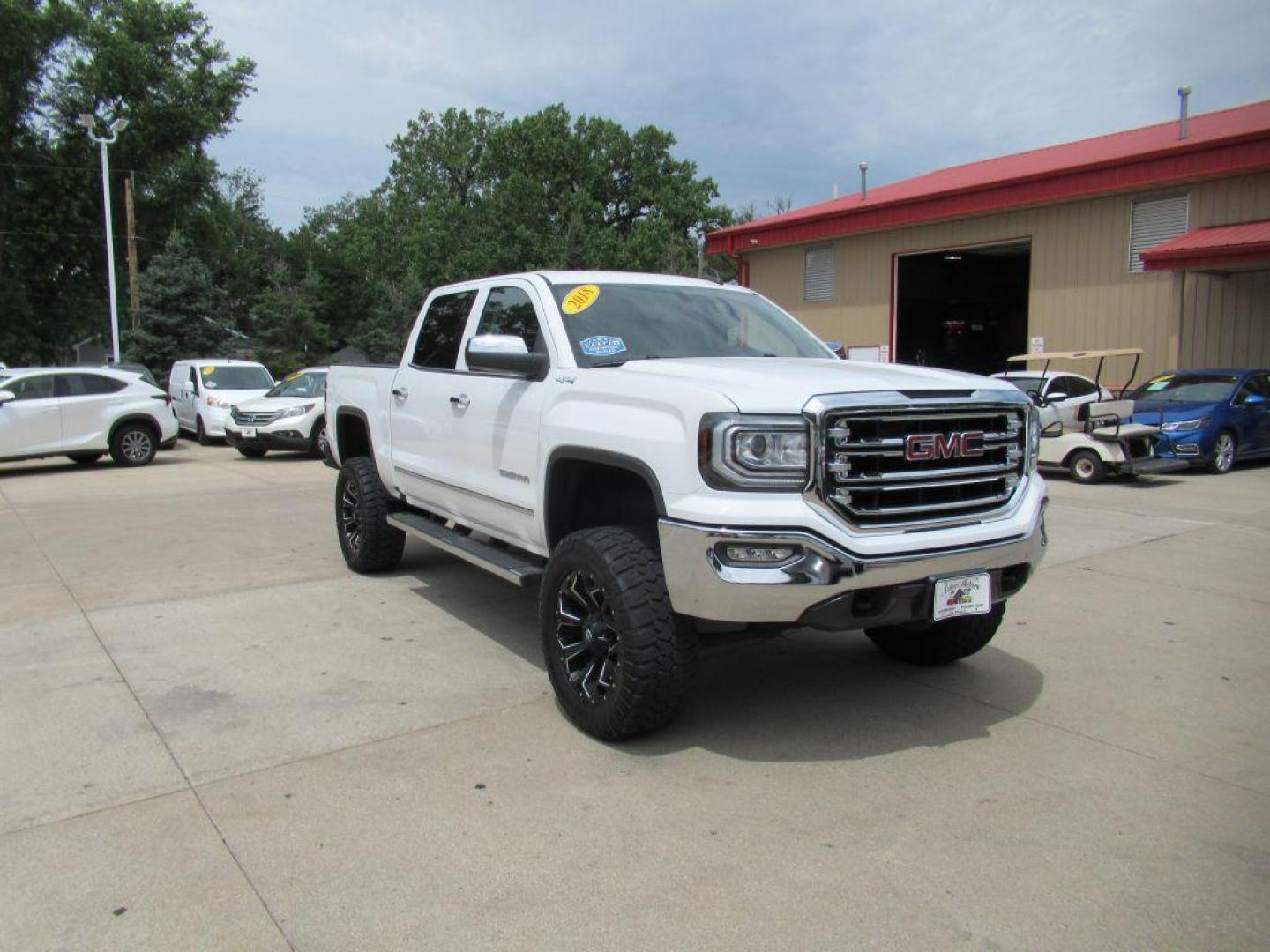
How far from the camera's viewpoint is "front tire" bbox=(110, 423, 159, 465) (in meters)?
15.5

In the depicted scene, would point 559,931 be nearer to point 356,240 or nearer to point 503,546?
point 503,546

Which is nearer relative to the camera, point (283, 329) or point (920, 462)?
point (920, 462)

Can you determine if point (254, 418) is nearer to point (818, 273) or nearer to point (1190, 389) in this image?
point (818, 273)

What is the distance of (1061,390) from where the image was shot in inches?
624

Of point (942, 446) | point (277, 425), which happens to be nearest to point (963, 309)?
point (277, 425)

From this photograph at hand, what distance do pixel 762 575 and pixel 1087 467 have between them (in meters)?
11.0

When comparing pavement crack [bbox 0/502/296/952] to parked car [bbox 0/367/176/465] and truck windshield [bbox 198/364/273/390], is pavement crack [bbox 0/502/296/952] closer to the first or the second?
parked car [bbox 0/367/176/465]

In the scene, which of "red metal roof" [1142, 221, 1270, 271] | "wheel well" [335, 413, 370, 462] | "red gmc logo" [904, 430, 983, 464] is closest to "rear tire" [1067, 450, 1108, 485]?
"red metal roof" [1142, 221, 1270, 271]

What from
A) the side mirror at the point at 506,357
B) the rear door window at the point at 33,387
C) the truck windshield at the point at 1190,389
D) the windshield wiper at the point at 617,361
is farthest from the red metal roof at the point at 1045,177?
the rear door window at the point at 33,387

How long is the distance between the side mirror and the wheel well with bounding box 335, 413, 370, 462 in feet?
9.81

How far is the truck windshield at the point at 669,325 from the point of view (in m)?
4.76

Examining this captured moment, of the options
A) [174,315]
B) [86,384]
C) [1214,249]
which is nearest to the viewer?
[86,384]

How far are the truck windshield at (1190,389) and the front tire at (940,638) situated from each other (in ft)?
37.1

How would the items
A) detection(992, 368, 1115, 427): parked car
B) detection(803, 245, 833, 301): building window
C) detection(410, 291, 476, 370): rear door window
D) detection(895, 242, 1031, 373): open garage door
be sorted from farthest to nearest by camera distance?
1. detection(895, 242, 1031, 373): open garage door
2. detection(803, 245, 833, 301): building window
3. detection(992, 368, 1115, 427): parked car
4. detection(410, 291, 476, 370): rear door window
